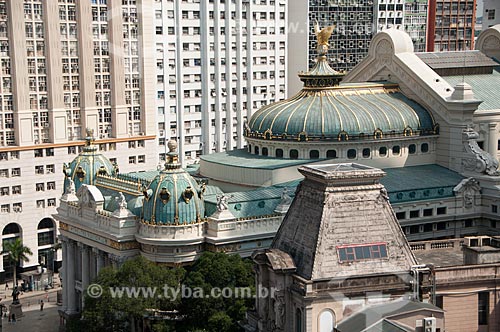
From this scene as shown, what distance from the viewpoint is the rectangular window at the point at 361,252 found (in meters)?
73.8

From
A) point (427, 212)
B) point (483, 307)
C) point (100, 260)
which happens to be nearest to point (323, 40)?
point (427, 212)

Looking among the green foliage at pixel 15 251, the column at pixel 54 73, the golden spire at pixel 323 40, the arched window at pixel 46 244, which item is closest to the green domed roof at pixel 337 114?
the golden spire at pixel 323 40

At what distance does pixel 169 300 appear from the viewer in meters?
94.6

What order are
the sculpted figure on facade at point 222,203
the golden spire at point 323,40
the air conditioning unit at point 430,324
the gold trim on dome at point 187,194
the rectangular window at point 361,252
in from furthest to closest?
the golden spire at point 323,40, the sculpted figure on facade at point 222,203, the gold trim on dome at point 187,194, the rectangular window at point 361,252, the air conditioning unit at point 430,324

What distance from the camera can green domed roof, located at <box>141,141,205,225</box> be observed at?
340 ft

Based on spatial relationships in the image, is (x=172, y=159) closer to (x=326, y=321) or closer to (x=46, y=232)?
(x=326, y=321)

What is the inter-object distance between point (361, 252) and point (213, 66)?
113 meters

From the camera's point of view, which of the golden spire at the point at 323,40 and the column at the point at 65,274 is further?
the golden spire at the point at 323,40

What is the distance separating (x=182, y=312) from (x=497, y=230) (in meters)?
41.9

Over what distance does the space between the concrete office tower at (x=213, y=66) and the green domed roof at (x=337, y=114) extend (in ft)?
168

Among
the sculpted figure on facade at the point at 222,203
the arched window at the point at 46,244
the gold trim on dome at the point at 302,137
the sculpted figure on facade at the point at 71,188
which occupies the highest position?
the gold trim on dome at the point at 302,137

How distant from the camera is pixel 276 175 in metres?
115

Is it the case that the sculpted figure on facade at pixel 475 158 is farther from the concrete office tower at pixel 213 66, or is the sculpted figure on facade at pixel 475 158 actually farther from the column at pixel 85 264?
the concrete office tower at pixel 213 66

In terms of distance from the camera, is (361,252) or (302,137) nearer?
(361,252)
